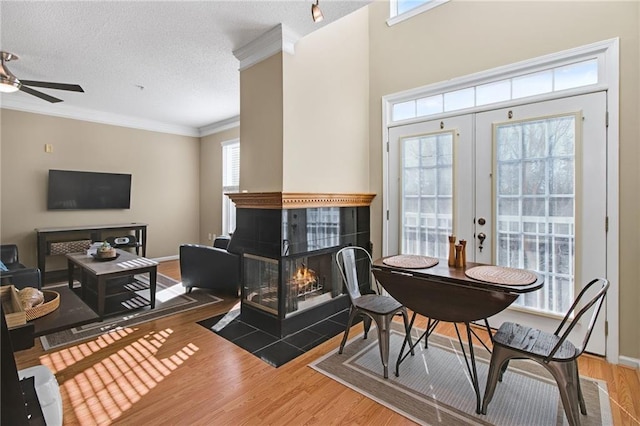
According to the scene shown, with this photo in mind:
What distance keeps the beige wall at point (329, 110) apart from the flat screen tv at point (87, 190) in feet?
13.3

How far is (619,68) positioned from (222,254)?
383cm

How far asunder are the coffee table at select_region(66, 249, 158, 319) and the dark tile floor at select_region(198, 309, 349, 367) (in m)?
0.87

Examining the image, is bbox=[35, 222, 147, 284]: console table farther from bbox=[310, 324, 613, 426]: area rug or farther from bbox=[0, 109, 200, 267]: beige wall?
bbox=[310, 324, 613, 426]: area rug

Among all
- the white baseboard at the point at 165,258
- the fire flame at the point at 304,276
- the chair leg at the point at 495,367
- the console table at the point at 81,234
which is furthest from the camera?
the white baseboard at the point at 165,258

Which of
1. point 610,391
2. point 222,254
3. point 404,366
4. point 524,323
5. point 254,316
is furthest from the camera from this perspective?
point 222,254

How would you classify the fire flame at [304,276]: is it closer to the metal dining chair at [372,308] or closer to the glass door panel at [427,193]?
the metal dining chair at [372,308]

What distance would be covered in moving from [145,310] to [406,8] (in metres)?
4.22

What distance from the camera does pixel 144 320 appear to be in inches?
123

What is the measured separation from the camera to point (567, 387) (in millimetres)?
1590

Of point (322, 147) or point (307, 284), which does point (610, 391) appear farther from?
point (322, 147)

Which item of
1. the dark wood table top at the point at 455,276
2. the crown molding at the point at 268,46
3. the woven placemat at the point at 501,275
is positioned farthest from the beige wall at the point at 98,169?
the woven placemat at the point at 501,275

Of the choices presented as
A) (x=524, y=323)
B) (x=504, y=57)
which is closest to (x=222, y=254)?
(x=524, y=323)

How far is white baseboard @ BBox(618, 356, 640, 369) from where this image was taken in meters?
2.25

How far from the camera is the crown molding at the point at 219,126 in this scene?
18.6ft
